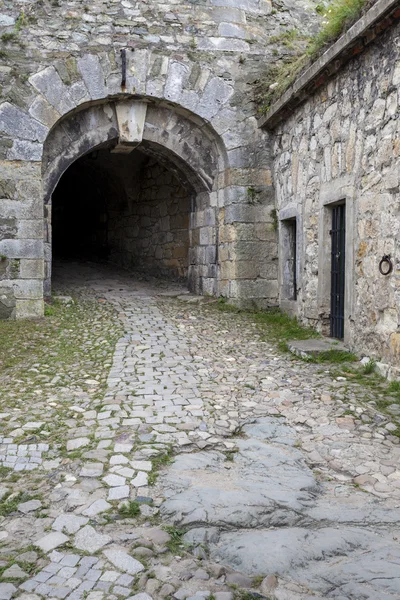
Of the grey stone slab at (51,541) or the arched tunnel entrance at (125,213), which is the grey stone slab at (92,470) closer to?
the grey stone slab at (51,541)

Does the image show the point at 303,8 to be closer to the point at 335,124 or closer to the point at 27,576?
the point at 335,124

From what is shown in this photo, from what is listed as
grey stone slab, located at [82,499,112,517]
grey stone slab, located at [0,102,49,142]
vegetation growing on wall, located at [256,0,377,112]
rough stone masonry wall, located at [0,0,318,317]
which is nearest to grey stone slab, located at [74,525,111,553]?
grey stone slab, located at [82,499,112,517]

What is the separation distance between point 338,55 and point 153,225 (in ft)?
19.6

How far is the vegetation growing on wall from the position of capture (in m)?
5.61

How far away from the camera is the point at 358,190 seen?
5.47m

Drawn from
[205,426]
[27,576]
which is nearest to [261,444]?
[205,426]

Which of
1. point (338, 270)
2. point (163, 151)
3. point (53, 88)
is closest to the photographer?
point (338, 270)

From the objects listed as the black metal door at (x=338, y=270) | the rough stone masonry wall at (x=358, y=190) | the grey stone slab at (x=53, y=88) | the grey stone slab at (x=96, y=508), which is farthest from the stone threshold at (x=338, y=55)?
the grey stone slab at (x=96, y=508)

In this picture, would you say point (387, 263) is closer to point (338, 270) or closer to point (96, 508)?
point (338, 270)

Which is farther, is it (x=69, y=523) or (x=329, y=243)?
(x=329, y=243)

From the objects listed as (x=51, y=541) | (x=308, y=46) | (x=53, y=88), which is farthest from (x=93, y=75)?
(x=51, y=541)

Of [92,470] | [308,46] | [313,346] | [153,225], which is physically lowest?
[92,470]

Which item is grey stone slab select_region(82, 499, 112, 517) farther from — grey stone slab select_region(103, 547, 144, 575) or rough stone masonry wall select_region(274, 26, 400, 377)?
rough stone masonry wall select_region(274, 26, 400, 377)

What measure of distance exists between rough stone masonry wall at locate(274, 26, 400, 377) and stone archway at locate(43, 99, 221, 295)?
5.69ft
